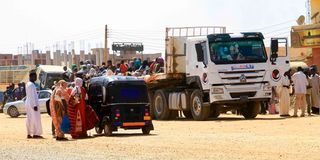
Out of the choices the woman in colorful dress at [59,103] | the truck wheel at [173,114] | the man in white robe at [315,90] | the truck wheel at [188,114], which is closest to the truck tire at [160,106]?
the truck wheel at [173,114]

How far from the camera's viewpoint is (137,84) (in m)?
24.1

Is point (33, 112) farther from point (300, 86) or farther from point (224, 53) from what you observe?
point (300, 86)

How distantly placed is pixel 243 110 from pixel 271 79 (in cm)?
234

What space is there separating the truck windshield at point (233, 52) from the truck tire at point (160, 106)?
4499mm

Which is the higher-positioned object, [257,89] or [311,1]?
[311,1]

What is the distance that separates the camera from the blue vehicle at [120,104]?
77.1ft

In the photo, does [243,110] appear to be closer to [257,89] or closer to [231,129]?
[257,89]

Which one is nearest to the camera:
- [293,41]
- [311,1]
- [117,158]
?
[117,158]

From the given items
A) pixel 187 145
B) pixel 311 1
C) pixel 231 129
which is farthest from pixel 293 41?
pixel 187 145

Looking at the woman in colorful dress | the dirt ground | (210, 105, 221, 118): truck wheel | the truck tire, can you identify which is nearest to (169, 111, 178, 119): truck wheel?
the truck tire

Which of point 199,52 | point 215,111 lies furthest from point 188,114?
point 199,52

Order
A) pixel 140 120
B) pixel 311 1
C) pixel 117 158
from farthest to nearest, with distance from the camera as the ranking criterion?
pixel 311 1
pixel 140 120
pixel 117 158

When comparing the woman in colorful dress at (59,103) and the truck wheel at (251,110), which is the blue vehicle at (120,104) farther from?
the truck wheel at (251,110)

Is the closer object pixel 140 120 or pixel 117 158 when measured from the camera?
pixel 117 158
